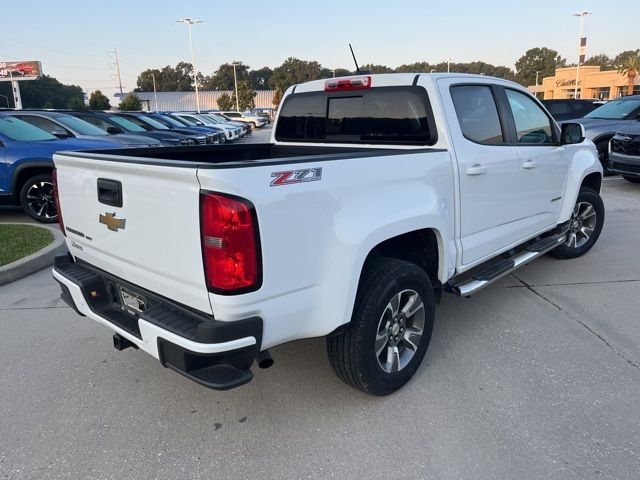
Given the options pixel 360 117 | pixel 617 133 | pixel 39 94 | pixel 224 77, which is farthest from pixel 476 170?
pixel 224 77

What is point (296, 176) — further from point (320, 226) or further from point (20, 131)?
point (20, 131)

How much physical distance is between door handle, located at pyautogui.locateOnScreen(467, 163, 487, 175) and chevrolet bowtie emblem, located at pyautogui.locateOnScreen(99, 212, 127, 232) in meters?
2.25

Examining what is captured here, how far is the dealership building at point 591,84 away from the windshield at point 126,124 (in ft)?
183

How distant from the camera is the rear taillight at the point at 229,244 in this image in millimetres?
2086

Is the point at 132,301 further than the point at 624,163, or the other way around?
the point at 624,163

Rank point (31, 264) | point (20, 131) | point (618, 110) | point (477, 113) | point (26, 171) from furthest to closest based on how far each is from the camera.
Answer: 1. point (618, 110)
2. point (20, 131)
3. point (26, 171)
4. point (31, 264)
5. point (477, 113)

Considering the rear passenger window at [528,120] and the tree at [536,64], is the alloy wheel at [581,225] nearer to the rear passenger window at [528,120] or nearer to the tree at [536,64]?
the rear passenger window at [528,120]

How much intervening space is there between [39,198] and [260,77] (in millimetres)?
141593

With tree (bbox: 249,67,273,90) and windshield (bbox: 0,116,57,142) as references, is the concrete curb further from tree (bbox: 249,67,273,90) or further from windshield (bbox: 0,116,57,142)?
tree (bbox: 249,67,273,90)

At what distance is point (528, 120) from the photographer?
4336mm

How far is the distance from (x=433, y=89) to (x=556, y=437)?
227 cm

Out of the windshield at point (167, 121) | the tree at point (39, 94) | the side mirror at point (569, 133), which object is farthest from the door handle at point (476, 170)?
the tree at point (39, 94)

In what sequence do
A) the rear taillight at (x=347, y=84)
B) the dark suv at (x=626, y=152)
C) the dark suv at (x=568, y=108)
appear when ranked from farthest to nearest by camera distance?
1. the dark suv at (x=568, y=108)
2. the dark suv at (x=626, y=152)
3. the rear taillight at (x=347, y=84)

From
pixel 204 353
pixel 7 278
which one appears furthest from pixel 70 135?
pixel 204 353
